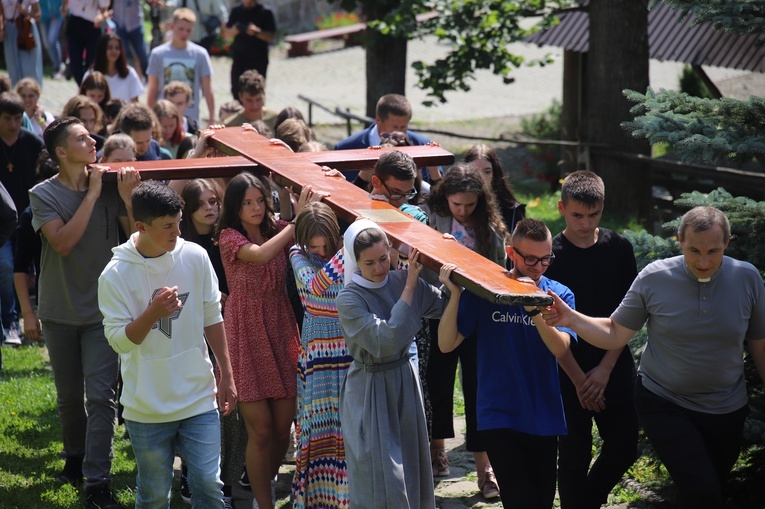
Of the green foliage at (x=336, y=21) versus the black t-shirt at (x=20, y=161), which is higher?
the green foliage at (x=336, y=21)

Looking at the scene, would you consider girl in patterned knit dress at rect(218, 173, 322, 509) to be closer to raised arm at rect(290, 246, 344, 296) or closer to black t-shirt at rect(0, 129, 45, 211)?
raised arm at rect(290, 246, 344, 296)

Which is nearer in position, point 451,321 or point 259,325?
point 451,321

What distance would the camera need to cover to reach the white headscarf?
16.7 ft

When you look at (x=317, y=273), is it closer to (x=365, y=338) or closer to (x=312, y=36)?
(x=365, y=338)

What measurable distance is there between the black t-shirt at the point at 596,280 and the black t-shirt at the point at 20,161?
16.6 feet

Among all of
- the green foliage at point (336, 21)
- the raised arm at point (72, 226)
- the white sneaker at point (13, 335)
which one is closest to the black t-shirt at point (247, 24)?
the white sneaker at point (13, 335)

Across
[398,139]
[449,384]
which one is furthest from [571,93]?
[449,384]

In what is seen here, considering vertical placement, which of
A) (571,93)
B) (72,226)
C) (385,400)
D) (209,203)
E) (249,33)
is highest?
(249,33)

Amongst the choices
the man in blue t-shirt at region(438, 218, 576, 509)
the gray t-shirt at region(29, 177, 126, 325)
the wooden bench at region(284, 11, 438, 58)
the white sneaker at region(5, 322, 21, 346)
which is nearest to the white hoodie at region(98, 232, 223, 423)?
the gray t-shirt at region(29, 177, 126, 325)

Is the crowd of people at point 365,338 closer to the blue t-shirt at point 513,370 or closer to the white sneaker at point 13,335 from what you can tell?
the blue t-shirt at point 513,370

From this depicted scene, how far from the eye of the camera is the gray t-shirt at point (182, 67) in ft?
37.3

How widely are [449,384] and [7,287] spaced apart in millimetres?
4278

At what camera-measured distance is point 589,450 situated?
5.73m

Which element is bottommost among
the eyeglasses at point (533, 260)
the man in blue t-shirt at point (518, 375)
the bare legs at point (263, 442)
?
the bare legs at point (263, 442)
